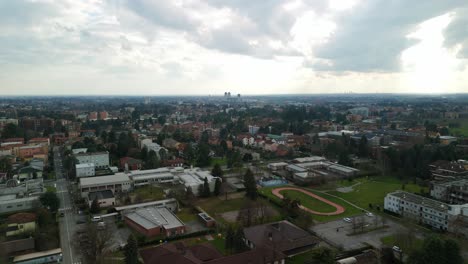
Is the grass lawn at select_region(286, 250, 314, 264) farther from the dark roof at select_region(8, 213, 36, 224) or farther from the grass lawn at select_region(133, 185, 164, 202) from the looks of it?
the dark roof at select_region(8, 213, 36, 224)

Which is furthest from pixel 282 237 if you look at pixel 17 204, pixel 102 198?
pixel 17 204

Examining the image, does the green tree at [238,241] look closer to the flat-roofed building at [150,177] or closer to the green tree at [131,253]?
the green tree at [131,253]

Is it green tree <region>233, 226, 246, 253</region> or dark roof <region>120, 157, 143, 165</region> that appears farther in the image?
dark roof <region>120, 157, 143, 165</region>

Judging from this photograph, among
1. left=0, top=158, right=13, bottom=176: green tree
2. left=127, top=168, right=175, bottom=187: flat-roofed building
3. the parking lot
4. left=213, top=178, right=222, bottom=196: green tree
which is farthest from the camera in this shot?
left=0, top=158, right=13, bottom=176: green tree

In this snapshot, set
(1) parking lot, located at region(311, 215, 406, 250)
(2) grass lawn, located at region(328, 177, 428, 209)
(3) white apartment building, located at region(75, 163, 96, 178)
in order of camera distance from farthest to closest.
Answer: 1. (3) white apartment building, located at region(75, 163, 96, 178)
2. (2) grass lawn, located at region(328, 177, 428, 209)
3. (1) parking lot, located at region(311, 215, 406, 250)

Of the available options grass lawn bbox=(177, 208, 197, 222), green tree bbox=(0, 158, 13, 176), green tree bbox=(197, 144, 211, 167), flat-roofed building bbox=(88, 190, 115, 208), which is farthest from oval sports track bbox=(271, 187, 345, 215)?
green tree bbox=(0, 158, 13, 176)

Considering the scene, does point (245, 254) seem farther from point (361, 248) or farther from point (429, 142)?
point (429, 142)

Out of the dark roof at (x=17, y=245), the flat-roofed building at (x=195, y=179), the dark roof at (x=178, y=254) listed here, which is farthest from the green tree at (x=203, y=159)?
the dark roof at (x=17, y=245)
